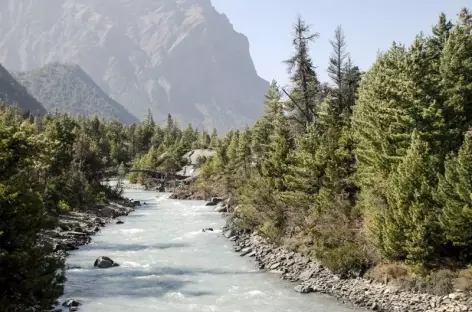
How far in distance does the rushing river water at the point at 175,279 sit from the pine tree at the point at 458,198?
24.8ft

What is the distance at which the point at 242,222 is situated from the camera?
52.2m

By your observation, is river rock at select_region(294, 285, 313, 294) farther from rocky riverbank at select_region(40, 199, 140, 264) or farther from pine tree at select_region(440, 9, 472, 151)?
rocky riverbank at select_region(40, 199, 140, 264)

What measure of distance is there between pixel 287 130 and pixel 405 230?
927 inches

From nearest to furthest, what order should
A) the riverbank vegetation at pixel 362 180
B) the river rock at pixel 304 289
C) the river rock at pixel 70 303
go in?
the riverbank vegetation at pixel 362 180 < the river rock at pixel 70 303 < the river rock at pixel 304 289

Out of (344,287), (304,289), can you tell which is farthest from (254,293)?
(344,287)

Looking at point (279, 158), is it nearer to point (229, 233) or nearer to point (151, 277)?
point (229, 233)

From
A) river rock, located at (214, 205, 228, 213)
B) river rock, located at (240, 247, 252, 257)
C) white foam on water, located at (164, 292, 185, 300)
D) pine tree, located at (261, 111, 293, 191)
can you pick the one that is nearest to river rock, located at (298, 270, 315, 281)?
river rock, located at (240, 247, 252, 257)

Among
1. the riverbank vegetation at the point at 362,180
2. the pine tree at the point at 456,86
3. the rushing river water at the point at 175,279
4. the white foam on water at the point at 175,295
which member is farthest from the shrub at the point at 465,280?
the white foam on water at the point at 175,295

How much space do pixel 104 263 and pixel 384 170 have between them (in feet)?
74.1

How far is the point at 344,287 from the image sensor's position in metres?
30.9

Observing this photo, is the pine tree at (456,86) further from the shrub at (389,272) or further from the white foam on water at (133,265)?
the white foam on water at (133,265)

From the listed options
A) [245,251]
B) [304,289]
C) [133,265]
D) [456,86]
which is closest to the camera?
[304,289]

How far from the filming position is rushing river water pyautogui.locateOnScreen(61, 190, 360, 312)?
28.8m

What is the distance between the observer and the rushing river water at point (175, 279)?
1134 inches
